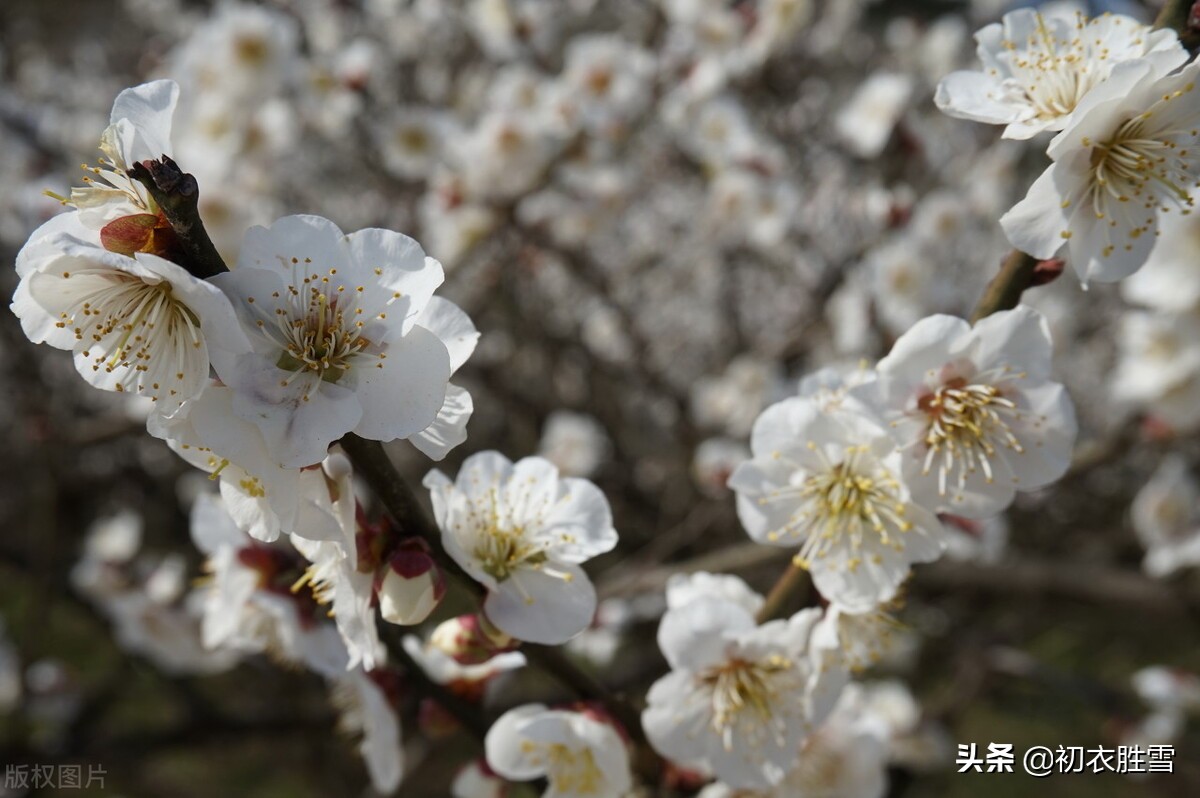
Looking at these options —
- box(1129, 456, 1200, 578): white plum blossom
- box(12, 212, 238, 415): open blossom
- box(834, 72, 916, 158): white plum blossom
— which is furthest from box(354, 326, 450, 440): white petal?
box(1129, 456, 1200, 578): white plum blossom

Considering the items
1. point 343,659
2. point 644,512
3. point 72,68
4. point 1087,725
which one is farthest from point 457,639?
point 72,68

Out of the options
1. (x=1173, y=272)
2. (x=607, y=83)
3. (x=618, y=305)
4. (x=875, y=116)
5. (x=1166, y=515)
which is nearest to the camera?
(x=1173, y=272)

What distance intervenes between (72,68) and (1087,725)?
765 centimetres

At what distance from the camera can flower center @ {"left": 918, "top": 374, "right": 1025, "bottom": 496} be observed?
0.95 metres

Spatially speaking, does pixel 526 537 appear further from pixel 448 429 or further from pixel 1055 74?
pixel 1055 74

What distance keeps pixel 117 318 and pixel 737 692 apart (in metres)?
0.80

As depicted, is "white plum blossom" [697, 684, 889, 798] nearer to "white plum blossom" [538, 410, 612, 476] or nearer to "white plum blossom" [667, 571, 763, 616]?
"white plum blossom" [667, 571, 763, 616]

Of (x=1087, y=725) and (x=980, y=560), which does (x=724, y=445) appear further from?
(x=1087, y=725)

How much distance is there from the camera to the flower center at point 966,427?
0.95 meters

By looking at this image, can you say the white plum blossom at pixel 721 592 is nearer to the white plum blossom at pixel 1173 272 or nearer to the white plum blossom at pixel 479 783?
the white plum blossom at pixel 479 783

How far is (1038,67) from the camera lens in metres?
1.01

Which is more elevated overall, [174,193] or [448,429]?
[174,193]

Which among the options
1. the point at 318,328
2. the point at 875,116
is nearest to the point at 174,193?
the point at 318,328

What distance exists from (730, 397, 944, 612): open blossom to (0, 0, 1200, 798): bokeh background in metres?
0.64
